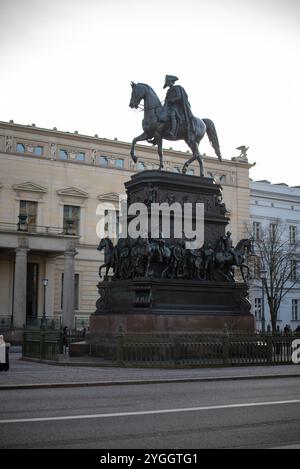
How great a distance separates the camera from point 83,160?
67.9 metres

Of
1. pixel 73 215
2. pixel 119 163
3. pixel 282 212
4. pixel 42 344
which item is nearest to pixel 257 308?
pixel 282 212

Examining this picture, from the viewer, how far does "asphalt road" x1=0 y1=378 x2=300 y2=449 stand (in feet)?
27.8

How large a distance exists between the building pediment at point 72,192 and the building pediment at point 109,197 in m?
1.77

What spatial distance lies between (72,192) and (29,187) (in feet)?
15.0

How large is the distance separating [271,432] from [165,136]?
19173 mm

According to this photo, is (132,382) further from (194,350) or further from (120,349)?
(194,350)

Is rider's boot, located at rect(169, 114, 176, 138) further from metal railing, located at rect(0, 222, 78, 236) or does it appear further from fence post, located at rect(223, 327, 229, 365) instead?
metal railing, located at rect(0, 222, 78, 236)

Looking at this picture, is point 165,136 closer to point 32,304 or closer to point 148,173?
point 148,173

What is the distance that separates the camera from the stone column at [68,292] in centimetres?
5503

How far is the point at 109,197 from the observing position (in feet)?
224

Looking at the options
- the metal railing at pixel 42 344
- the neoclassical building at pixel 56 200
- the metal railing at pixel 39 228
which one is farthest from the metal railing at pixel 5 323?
the metal railing at pixel 42 344

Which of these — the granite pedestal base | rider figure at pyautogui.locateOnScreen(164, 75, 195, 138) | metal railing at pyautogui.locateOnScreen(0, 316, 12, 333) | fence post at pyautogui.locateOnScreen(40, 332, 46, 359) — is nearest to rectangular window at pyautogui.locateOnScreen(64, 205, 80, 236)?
metal railing at pyautogui.locateOnScreen(0, 316, 12, 333)

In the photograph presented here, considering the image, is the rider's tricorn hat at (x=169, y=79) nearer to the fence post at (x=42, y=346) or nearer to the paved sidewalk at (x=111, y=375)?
the fence post at (x=42, y=346)

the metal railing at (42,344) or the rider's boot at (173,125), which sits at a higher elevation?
the rider's boot at (173,125)
